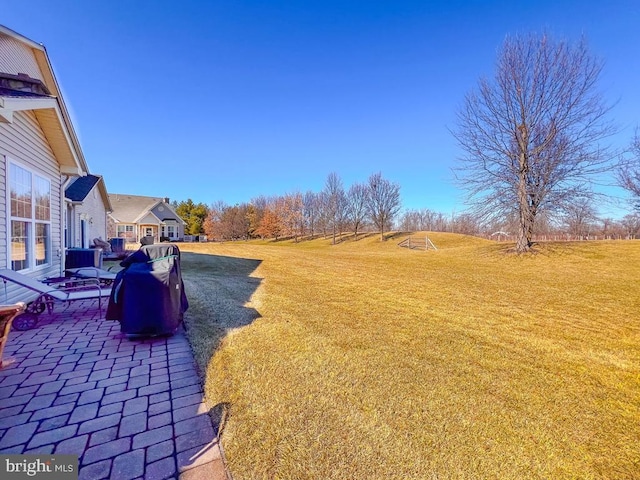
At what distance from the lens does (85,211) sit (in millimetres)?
14984

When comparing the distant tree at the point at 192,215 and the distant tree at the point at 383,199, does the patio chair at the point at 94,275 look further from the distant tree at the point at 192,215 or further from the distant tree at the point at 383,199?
the distant tree at the point at 192,215

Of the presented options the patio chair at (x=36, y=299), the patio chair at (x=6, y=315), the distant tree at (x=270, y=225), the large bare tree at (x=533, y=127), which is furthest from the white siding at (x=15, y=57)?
the distant tree at (x=270, y=225)

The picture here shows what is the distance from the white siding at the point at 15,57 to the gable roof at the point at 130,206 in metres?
25.0

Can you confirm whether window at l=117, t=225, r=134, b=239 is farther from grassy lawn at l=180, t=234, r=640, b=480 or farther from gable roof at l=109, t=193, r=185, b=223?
grassy lawn at l=180, t=234, r=640, b=480

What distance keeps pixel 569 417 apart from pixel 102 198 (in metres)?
24.3

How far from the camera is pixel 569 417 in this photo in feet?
7.32

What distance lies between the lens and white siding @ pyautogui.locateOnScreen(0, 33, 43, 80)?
6988mm

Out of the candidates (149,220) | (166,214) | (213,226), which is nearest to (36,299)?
(149,220)

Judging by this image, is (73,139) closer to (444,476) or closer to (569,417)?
(444,476)

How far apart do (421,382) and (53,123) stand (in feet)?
27.5

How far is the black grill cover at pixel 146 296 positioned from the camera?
3586 mm

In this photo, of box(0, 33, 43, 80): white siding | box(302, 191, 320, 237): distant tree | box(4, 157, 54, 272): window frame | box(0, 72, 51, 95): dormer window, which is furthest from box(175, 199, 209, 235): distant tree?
box(0, 72, 51, 95): dormer window

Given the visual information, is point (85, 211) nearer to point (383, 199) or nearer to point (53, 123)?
point (53, 123)

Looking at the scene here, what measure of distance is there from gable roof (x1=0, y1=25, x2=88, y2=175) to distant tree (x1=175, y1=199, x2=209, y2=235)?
1556 inches
